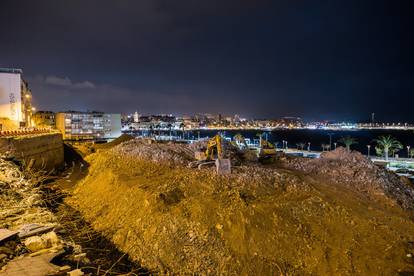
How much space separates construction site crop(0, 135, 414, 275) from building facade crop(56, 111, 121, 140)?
208ft

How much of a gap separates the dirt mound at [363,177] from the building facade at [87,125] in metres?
64.2

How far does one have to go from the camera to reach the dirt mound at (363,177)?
50.1ft

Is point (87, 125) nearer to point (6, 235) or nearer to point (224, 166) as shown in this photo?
point (224, 166)

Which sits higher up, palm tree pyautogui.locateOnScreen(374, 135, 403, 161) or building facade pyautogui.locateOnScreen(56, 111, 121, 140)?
building facade pyautogui.locateOnScreen(56, 111, 121, 140)

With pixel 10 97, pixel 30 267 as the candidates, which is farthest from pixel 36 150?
pixel 30 267

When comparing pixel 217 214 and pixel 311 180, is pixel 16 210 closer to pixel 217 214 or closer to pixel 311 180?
pixel 217 214

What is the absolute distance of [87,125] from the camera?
7944 centimetres

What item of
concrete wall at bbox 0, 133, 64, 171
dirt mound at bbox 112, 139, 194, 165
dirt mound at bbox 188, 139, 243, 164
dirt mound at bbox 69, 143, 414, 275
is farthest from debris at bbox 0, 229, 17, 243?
dirt mound at bbox 188, 139, 243, 164

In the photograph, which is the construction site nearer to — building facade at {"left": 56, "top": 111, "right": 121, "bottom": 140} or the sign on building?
the sign on building

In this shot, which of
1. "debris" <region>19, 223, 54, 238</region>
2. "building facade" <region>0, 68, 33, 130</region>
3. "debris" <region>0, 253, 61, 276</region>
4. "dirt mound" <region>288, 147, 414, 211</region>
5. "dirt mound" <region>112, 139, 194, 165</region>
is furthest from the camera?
"building facade" <region>0, 68, 33, 130</region>

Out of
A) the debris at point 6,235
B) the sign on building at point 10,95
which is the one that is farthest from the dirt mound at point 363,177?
the sign on building at point 10,95

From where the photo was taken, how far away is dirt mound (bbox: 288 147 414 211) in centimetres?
1528

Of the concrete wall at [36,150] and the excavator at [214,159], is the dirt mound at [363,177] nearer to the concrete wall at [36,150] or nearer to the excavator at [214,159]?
the excavator at [214,159]

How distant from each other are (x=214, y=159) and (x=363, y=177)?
30.3 feet
